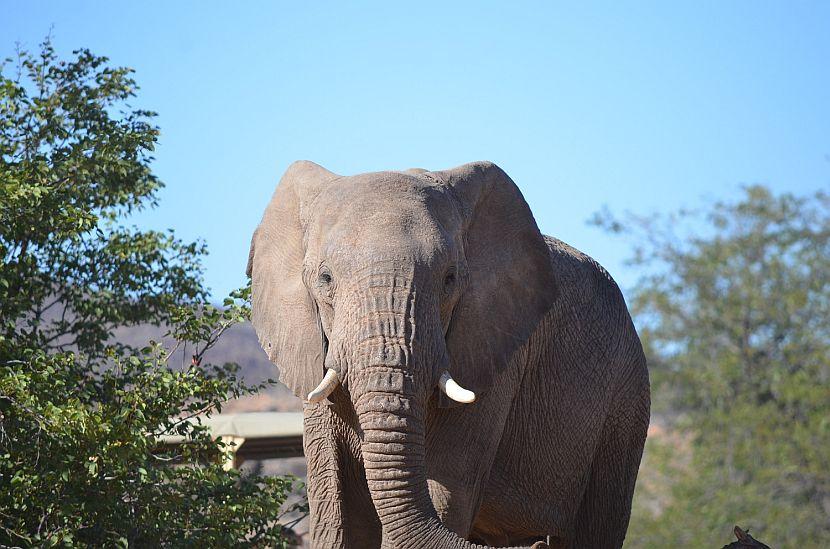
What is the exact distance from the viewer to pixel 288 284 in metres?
5.27

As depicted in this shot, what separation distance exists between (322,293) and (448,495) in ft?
3.42

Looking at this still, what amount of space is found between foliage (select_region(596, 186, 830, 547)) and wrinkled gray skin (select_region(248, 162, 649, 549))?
10851mm

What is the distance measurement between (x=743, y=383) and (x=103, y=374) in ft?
44.5

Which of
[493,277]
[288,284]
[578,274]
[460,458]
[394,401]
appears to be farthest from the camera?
[578,274]

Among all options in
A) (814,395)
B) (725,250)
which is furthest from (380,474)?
(725,250)

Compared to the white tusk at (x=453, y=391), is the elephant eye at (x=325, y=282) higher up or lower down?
higher up

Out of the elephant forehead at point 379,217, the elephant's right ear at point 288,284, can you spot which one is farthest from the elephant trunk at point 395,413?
the elephant's right ear at point 288,284

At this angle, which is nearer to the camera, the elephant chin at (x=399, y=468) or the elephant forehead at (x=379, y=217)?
the elephant chin at (x=399, y=468)

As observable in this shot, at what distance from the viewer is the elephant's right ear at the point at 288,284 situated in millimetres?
5090

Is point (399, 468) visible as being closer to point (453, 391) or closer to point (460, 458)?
point (453, 391)

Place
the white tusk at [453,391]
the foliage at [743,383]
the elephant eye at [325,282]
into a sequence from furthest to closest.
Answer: the foliage at [743,383] → the elephant eye at [325,282] → the white tusk at [453,391]

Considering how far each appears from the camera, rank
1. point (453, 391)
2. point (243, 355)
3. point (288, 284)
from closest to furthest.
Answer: point (453, 391) < point (288, 284) < point (243, 355)

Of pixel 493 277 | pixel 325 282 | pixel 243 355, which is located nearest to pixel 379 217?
pixel 325 282

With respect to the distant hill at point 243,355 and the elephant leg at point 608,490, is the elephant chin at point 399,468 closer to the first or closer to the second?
the elephant leg at point 608,490
